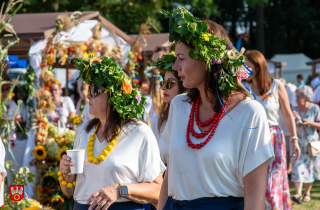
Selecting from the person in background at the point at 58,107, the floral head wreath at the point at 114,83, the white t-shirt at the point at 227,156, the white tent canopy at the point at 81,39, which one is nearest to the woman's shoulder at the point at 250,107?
the white t-shirt at the point at 227,156

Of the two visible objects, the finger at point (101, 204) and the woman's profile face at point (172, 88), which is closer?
the finger at point (101, 204)

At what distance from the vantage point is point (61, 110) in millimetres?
6949

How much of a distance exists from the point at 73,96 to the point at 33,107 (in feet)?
11.1

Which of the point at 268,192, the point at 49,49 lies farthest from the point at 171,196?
the point at 49,49

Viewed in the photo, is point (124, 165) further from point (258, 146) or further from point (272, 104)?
point (272, 104)

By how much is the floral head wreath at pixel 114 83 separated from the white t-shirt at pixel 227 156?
0.87 m

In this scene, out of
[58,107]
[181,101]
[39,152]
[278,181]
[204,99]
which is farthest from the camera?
[58,107]

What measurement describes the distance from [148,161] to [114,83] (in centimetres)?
62

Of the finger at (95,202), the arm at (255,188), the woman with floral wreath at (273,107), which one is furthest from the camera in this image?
the woman with floral wreath at (273,107)

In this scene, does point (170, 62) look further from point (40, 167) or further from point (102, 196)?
point (40, 167)

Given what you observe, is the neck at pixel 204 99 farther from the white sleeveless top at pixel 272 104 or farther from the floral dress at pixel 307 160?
the floral dress at pixel 307 160

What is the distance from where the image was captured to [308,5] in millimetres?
28344

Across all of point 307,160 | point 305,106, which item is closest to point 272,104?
point 305,106

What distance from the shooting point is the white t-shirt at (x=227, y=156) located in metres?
1.83
